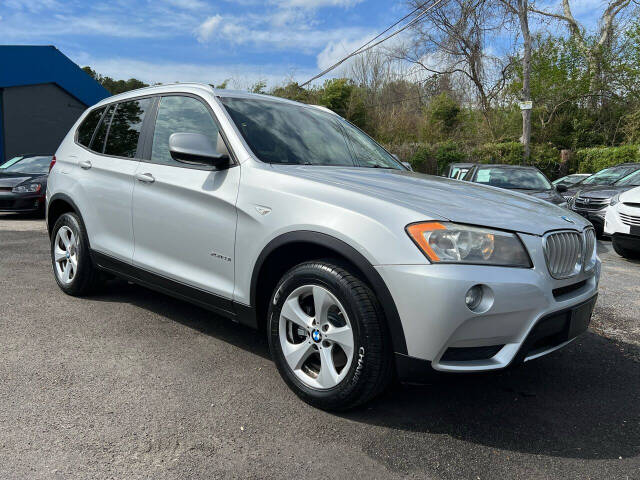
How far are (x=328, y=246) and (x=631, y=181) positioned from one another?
9.83 m

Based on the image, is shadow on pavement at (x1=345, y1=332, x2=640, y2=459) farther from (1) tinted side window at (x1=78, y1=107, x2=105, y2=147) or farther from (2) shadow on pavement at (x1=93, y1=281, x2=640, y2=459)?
(1) tinted side window at (x1=78, y1=107, x2=105, y2=147)

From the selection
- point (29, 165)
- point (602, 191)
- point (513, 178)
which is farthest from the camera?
point (29, 165)

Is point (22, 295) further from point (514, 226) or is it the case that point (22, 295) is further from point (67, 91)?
point (67, 91)

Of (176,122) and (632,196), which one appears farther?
(632,196)

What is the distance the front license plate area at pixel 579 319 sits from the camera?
270cm

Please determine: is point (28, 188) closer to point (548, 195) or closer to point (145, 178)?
point (145, 178)

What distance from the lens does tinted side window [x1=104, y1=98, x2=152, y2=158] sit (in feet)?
13.5

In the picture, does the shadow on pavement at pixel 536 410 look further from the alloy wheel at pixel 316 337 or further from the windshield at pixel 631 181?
the windshield at pixel 631 181

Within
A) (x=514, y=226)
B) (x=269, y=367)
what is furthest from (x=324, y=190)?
(x=269, y=367)

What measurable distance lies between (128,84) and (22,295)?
139 ft

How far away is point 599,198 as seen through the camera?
1015 centimetres

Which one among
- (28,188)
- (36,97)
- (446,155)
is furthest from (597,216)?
(36,97)

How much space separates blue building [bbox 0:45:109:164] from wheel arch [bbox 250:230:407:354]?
68.8ft

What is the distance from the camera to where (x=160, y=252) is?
3.62 m
